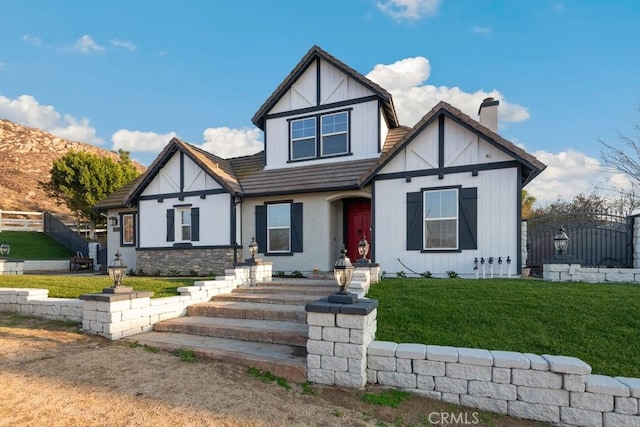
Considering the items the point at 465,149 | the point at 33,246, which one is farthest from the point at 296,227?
the point at 33,246

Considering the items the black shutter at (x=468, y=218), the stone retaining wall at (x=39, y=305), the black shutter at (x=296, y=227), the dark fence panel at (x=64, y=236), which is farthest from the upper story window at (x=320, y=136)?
the dark fence panel at (x=64, y=236)

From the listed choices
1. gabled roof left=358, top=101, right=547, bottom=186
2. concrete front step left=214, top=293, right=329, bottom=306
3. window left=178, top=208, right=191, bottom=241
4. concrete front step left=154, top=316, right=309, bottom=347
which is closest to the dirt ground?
concrete front step left=154, top=316, right=309, bottom=347

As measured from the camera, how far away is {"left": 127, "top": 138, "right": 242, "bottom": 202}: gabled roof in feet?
37.2

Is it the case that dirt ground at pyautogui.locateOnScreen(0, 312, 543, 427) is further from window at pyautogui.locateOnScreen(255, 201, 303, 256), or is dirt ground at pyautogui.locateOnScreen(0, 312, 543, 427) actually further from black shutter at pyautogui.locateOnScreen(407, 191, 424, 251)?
window at pyautogui.locateOnScreen(255, 201, 303, 256)

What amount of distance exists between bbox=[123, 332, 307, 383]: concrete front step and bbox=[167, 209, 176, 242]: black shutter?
706 cm

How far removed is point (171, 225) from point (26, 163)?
161 ft

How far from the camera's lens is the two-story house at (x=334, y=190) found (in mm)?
8523

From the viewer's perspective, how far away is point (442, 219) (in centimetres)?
888

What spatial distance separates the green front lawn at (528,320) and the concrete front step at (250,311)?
5.02 ft

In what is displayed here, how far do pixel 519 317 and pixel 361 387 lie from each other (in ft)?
8.97

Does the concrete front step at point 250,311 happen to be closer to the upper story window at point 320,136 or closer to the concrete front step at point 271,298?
the concrete front step at point 271,298

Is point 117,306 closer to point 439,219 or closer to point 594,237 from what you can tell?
point 439,219

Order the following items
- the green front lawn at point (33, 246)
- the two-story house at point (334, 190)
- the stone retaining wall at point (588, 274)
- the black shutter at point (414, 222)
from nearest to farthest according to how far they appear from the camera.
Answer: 1. the stone retaining wall at point (588, 274)
2. the two-story house at point (334, 190)
3. the black shutter at point (414, 222)
4. the green front lawn at point (33, 246)

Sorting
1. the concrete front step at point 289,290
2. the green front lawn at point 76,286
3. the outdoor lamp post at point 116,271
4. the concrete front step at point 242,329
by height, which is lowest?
the concrete front step at point 242,329
